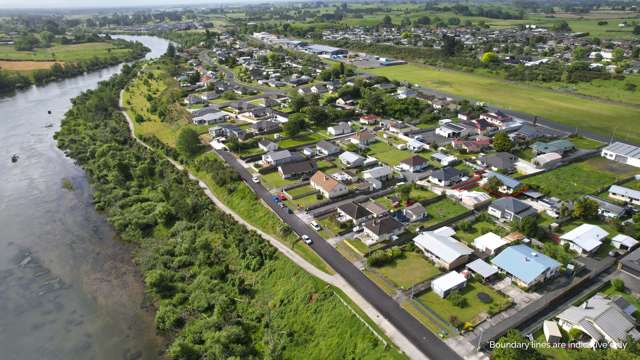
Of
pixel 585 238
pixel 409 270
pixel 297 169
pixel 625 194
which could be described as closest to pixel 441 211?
pixel 409 270

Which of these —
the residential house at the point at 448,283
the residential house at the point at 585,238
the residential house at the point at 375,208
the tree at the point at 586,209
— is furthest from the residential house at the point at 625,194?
the residential house at the point at 375,208

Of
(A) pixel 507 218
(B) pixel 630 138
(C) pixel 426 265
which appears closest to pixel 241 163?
(C) pixel 426 265

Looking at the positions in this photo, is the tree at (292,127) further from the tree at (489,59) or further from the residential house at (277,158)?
the tree at (489,59)

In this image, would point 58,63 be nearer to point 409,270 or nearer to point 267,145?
point 267,145

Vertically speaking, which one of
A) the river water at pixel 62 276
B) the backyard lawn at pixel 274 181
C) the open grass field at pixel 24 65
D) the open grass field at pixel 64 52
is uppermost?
the open grass field at pixel 64 52

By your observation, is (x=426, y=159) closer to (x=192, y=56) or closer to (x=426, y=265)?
(x=426, y=265)

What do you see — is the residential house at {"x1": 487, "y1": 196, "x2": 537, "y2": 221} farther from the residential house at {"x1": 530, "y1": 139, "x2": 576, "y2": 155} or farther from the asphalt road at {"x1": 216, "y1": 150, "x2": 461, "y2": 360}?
the residential house at {"x1": 530, "y1": 139, "x2": 576, "y2": 155}
